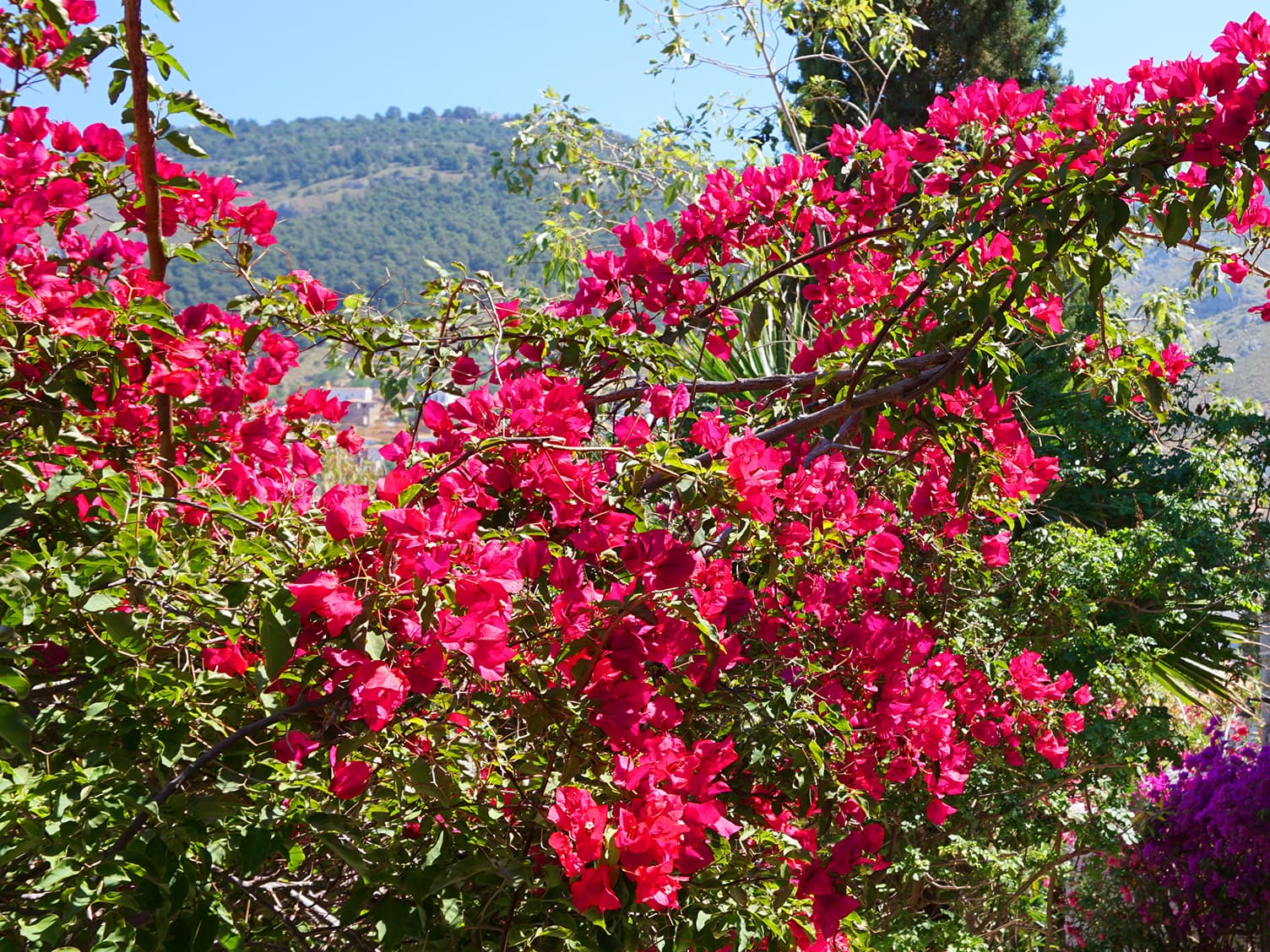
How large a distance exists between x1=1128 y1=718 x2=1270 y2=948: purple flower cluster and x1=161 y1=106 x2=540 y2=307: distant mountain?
22.5 m

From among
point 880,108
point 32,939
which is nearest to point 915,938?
point 32,939

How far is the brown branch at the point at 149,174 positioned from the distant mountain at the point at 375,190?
23363mm

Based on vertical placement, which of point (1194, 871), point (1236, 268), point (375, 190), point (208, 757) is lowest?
point (1194, 871)

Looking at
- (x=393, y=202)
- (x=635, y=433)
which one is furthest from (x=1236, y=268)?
(x=393, y=202)

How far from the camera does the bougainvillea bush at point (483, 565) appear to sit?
981 mm

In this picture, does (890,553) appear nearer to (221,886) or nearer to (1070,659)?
(221,886)

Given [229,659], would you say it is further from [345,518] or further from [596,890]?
[596,890]

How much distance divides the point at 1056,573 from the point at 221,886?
2689 mm

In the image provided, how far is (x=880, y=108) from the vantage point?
7.84 meters

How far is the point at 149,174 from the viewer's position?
1.23 meters

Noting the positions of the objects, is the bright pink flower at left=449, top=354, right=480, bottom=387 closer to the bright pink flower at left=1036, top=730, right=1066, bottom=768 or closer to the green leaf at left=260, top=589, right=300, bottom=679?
the green leaf at left=260, top=589, right=300, bottom=679

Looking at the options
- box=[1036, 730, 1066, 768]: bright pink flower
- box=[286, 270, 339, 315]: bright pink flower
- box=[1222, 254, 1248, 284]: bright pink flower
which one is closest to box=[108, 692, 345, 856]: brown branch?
box=[286, 270, 339, 315]: bright pink flower

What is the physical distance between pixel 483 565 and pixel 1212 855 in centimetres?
384

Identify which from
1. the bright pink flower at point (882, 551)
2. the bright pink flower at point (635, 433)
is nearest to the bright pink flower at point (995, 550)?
the bright pink flower at point (882, 551)
